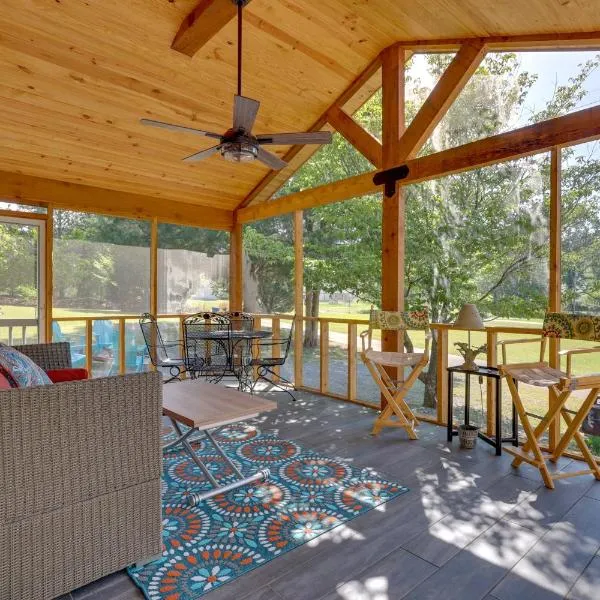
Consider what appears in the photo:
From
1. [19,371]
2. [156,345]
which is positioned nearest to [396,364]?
[19,371]

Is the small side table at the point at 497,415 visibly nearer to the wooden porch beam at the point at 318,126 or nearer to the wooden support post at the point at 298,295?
the wooden support post at the point at 298,295

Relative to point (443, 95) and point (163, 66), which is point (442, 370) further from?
point (163, 66)

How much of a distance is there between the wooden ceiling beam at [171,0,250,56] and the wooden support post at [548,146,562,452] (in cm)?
255

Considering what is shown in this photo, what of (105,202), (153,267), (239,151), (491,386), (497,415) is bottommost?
(497,415)

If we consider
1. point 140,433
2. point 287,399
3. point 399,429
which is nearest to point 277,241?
point 287,399

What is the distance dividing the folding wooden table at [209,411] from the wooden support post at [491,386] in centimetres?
192

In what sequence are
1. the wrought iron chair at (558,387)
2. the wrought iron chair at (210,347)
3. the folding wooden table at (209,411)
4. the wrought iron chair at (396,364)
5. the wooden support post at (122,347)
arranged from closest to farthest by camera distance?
the folding wooden table at (209,411)
the wrought iron chair at (558,387)
the wrought iron chair at (396,364)
the wrought iron chair at (210,347)
the wooden support post at (122,347)

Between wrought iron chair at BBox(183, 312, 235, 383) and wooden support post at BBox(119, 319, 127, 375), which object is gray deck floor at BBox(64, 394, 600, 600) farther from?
wooden support post at BBox(119, 319, 127, 375)

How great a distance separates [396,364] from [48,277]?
3.84 meters

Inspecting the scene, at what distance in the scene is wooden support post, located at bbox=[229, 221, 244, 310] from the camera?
633 cm

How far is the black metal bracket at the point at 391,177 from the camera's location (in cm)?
383

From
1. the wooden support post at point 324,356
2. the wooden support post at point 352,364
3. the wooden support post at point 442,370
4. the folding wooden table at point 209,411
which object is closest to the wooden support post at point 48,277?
the folding wooden table at point 209,411

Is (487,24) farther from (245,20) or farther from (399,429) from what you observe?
(399,429)

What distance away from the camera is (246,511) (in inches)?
88.1
